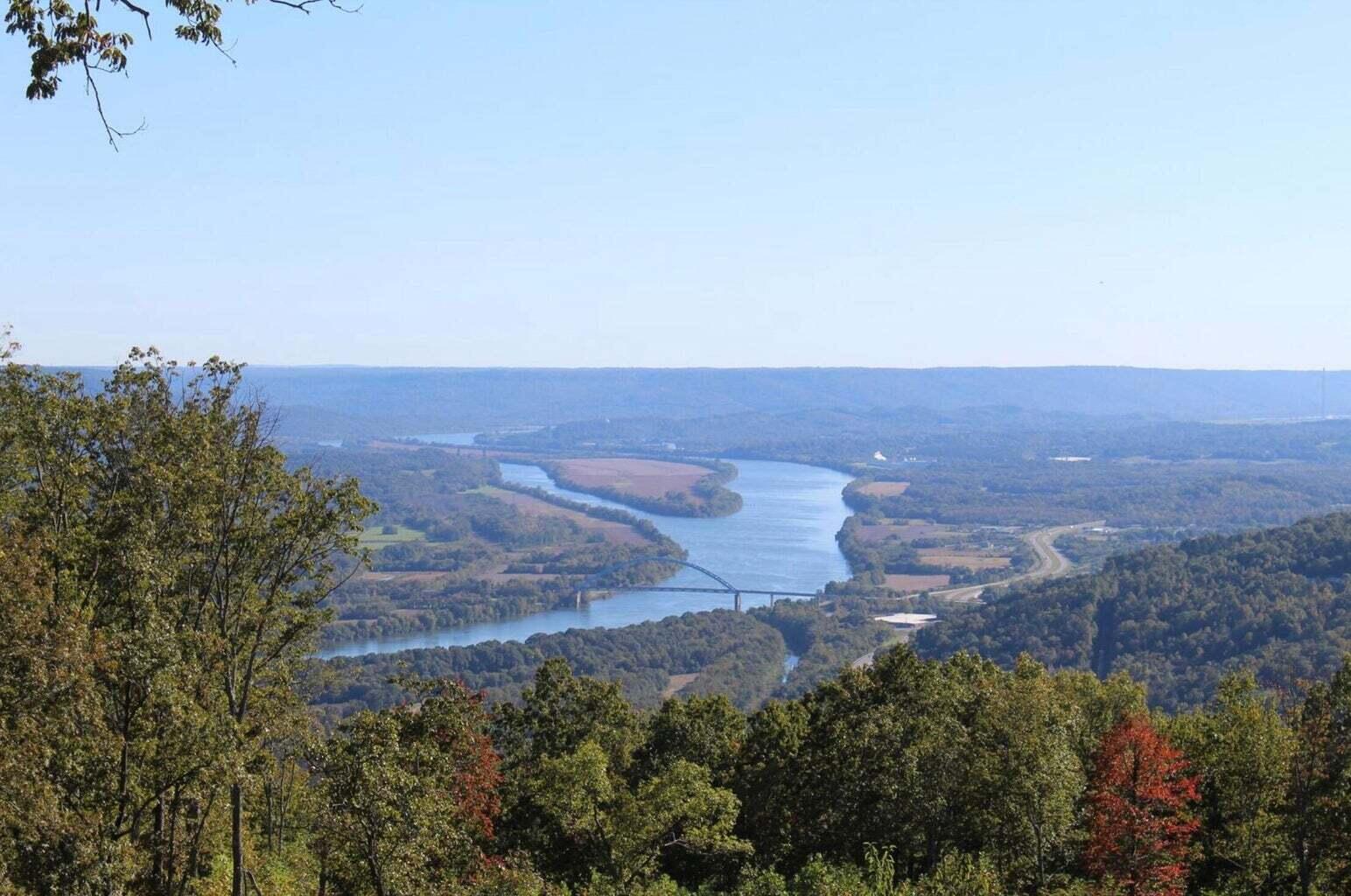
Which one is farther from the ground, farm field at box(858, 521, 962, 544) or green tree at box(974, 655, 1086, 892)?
green tree at box(974, 655, 1086, 892)

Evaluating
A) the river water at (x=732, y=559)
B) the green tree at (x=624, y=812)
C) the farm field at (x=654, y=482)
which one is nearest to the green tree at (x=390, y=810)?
the green tree at (x=624, y=812)

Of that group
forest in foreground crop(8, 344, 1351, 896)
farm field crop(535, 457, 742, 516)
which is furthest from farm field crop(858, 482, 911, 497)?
forest in foreground crop(8, 344, 1351, 896)

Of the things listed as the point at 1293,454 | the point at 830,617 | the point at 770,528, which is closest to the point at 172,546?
the point at 830,617

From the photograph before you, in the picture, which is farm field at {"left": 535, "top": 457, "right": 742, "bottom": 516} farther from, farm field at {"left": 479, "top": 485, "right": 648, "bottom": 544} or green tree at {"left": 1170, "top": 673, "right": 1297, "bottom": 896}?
green tree at {"left": 1170, "top": 673, "right": 1297, "bottom": 896}

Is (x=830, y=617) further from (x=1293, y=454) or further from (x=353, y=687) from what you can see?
(x=1293, y=454)

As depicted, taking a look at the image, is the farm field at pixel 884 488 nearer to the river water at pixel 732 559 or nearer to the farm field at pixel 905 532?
the river water at pixel 732 559

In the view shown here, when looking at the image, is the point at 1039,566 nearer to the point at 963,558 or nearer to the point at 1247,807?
the point at 963,558
